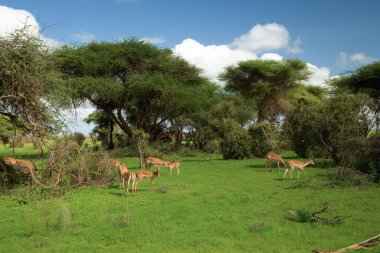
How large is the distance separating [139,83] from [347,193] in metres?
22.0

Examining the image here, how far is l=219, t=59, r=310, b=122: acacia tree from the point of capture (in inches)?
1849

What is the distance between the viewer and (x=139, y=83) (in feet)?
112

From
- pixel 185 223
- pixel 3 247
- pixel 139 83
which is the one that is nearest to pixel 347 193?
pixel 185 223

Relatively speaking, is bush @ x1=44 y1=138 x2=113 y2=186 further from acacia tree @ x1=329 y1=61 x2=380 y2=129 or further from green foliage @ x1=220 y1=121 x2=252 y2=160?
acacia tree @ x1=329 y1=61 x2=380 y2=129

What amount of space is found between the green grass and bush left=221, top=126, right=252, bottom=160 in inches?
509

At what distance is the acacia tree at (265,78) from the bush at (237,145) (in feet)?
58.6

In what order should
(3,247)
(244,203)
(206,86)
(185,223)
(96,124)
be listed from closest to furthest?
(3,247)
(185,223)
(244,203)
(206,86)
(96,124)

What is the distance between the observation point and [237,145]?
30.1 metres

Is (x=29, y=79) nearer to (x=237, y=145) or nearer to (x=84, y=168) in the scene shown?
(x=84, y=168)

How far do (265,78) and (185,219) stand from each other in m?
39.4

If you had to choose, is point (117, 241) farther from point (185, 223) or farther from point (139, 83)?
point (139, 83)

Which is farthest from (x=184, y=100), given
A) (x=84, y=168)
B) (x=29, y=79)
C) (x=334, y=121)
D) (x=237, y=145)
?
(x=29, y=79)

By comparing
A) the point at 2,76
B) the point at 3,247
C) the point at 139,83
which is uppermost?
the point at 139,83

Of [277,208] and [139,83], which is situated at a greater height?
[139,83]
